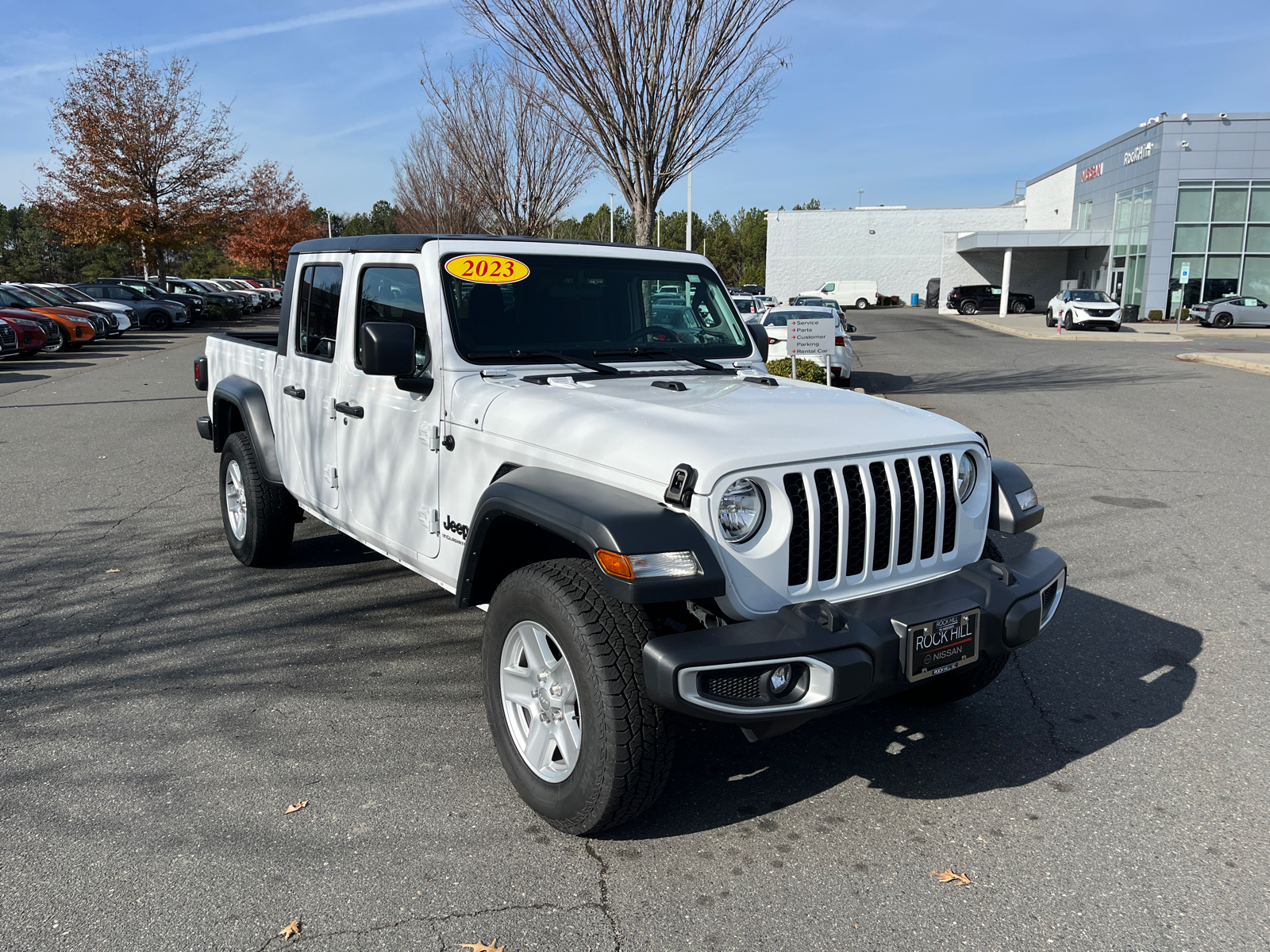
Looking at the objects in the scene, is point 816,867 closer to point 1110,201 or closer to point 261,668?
point 261,668

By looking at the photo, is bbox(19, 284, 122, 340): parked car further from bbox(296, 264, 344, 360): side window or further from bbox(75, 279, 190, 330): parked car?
bbox(296, 264, 344, 360): side window

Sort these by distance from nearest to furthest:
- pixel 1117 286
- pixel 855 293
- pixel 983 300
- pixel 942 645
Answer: pixel 942 645 → pixel 1117 286 → pixel 983 300 → pixel 855 293

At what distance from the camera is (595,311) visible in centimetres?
444

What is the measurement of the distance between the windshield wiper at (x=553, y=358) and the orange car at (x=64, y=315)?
22.9m

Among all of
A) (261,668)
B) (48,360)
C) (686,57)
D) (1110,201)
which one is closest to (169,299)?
(48,360)

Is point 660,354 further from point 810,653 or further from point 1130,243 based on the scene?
point 1130,243

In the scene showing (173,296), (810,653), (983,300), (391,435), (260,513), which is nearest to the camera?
(810,653)

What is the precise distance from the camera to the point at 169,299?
32938 millimetres

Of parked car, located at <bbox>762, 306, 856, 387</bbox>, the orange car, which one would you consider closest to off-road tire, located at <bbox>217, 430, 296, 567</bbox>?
parked car, located at <bbox>762, 306, 856, 387</bbox>

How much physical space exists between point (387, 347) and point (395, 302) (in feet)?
2.59

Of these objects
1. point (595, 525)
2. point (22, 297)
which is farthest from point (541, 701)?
point (22, 297)

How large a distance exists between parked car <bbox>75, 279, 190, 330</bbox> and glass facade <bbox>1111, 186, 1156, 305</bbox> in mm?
38869

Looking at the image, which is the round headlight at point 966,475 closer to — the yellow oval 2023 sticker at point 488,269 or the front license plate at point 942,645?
the front license plate at point 942,645

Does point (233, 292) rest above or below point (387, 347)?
below
